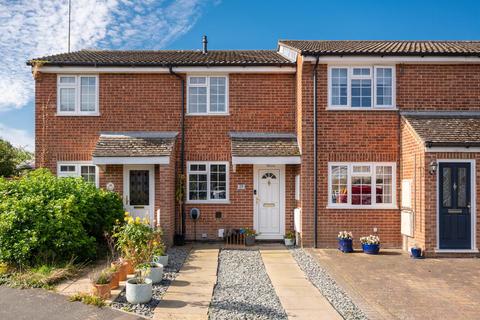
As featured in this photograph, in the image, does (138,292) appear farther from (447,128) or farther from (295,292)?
(447,128)

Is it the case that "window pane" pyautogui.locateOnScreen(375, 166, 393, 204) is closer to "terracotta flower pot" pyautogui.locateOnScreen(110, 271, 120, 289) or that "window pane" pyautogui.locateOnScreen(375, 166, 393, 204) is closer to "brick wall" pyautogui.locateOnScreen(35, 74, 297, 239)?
"brick wall" pyautogui.locateOnScreen(35, 74, 297, 239)

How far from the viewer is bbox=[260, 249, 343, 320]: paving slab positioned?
20.8 feet

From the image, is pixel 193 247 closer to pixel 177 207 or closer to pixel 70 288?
pixel 177 207

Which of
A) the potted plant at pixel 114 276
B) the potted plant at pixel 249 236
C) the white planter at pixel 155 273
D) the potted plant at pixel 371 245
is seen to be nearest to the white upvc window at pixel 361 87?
the potted plant at pixel 371 245

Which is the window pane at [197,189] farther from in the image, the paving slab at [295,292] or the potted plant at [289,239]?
the paving slab at [295,292]

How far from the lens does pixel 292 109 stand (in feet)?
43.8

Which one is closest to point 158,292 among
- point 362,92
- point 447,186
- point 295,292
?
point 295,292

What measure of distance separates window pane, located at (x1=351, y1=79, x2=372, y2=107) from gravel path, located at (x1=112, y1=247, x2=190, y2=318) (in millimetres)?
6911

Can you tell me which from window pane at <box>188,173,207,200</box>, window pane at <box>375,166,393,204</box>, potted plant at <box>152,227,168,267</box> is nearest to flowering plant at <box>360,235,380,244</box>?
window pane at <box>375,166,393,204</box>

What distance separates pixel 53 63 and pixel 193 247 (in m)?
7.33

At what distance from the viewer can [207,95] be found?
13.3 metres

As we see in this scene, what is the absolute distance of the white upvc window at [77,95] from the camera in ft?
43.1

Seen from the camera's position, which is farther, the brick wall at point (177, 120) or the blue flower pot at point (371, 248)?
the brick wall at point (177, 120)

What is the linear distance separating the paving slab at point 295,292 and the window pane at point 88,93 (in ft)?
24.9
